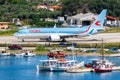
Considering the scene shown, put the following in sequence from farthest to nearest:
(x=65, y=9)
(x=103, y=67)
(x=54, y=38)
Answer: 1. (x=65, y=9)
2. (x=54, y=38)
3. (x=103, y=67)

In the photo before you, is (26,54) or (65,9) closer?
(26,54)

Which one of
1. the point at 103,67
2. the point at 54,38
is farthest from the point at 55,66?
the point at 54,38

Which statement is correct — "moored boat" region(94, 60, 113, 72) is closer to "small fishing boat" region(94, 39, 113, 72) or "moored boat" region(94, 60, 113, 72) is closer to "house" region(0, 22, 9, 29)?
"small fishing boat" region(94, 39, 113, 72)

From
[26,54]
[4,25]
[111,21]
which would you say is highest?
[111,21]

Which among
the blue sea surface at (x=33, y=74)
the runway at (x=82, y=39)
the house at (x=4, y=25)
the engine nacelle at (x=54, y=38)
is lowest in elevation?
the blue sea surface at (x=33, y=74)

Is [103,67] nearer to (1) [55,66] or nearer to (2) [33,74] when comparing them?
(1) [55,66]

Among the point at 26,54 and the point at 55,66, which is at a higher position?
the point at 26,54

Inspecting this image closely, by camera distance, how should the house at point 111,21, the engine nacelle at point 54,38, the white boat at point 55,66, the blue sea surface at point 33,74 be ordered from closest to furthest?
the blue sea surface at point 33,74
the white boat at point 55,66
the engine nacelle at point 54,38
the house at point 111,21

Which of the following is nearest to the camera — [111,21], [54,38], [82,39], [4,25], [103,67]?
[103,67]

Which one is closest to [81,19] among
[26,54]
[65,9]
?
[65,9]

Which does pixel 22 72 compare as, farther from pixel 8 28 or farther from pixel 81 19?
pixel 81 19

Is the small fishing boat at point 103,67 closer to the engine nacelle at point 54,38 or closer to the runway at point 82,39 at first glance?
the runway at point 82,39

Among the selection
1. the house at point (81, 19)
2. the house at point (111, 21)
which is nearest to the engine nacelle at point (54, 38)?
the house at point (81, 19)
